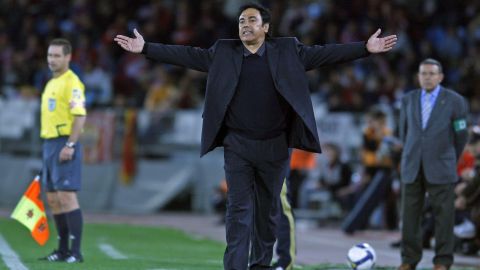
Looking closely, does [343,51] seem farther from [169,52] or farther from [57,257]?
[57,257]

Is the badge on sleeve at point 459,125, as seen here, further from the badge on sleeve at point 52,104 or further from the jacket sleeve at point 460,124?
the badge on sleeve at point 52,104

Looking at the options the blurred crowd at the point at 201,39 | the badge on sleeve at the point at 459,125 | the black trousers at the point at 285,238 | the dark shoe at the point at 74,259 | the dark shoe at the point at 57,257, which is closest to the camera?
the black trousers at the point at 285,238

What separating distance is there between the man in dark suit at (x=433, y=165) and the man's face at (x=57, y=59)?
342 cm

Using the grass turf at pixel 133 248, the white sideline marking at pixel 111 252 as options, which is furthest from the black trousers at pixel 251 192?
the white sideline marking at pixel 111 252

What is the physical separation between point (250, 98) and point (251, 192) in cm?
73

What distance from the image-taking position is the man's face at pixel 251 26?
29.0ft

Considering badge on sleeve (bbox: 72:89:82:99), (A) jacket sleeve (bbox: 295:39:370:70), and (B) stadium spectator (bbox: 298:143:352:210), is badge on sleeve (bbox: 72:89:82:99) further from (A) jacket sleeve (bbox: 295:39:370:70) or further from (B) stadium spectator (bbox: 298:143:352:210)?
(B) stadium spectator (bbox: 298:143:352:210)

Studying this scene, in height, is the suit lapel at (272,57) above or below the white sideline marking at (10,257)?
above

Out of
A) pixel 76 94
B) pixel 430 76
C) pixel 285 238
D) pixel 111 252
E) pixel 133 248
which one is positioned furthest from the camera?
pixel 133 248

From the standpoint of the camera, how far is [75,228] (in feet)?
37.2

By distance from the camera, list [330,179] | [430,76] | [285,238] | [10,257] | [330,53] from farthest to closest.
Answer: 1. [330,179]
2. [10,257]
3. [430,76]
4. [285,238]
5. [330,53]

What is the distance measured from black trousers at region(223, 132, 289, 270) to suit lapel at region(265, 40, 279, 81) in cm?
51

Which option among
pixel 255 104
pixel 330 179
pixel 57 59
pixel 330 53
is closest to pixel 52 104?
pixel 57 59

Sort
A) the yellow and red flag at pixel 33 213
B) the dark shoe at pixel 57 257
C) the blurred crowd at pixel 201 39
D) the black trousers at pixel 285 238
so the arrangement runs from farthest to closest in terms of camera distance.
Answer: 1. the blurred crowd at pixel 201 39
2. the yellow and red flag at pixel 33 213
3. the dark shoe at pixel 57 257
4. the black trousers at pixel 285 238
